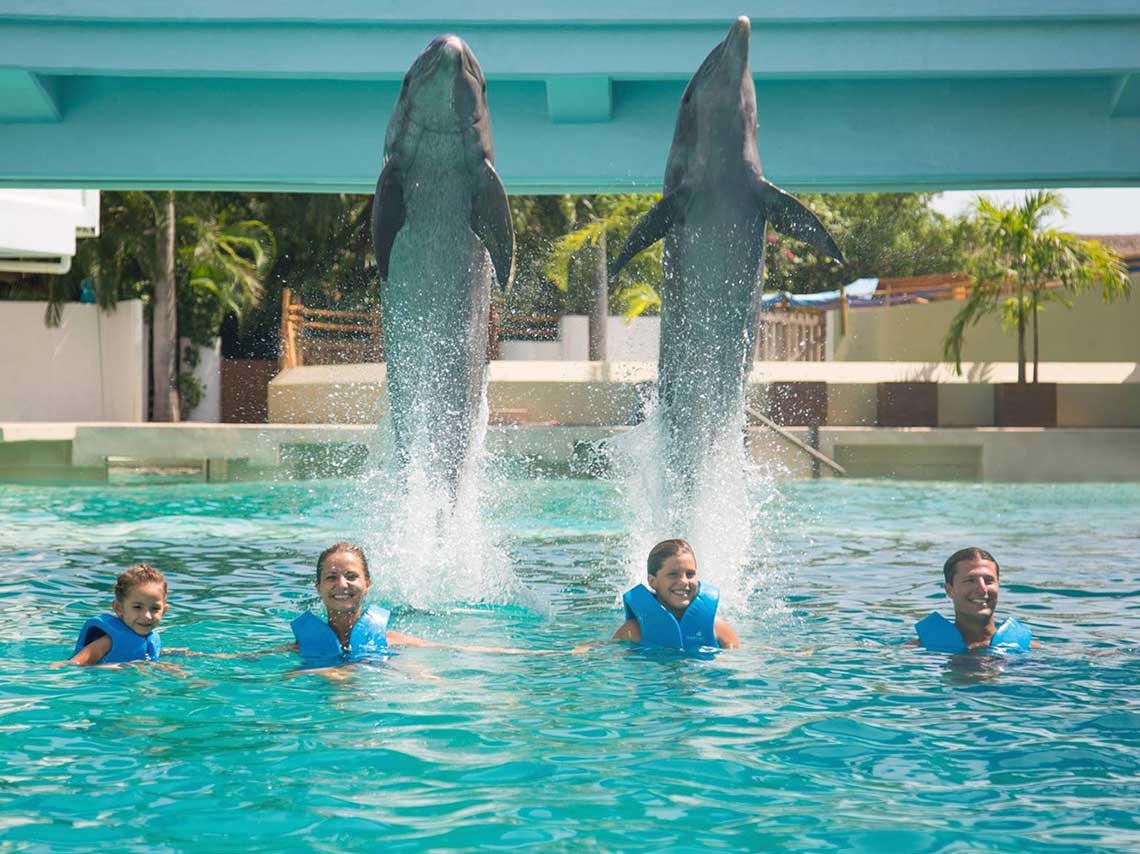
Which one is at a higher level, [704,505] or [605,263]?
[605,263]

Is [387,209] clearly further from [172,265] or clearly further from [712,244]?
[172,265]

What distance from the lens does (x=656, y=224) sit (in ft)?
27.0

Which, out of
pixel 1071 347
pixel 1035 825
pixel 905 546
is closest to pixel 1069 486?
pixel 905 546

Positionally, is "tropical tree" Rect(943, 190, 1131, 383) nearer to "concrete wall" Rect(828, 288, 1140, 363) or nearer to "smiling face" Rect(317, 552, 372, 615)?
"concrete wall" Rect(828, 288, 1140, 363)

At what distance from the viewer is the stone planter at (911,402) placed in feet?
80.1

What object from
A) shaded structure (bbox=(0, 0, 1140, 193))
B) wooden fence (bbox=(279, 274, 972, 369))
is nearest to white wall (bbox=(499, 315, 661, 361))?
wooden fence (bbox=(279, 274, 972, 369))

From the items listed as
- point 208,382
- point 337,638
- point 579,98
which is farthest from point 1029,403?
point 337,638

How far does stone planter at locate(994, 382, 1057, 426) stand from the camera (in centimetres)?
2414

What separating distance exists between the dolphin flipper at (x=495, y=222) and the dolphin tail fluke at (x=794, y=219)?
1469 millimetres

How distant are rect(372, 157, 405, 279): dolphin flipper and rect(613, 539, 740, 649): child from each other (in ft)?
8.27

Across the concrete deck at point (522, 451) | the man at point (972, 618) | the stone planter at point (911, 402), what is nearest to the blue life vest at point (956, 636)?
the man at point (972, 618)

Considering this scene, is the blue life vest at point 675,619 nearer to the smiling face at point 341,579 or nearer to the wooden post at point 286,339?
the smiling face at point 341,579

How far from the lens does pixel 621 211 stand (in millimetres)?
27875

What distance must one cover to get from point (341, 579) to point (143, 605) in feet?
2.77
